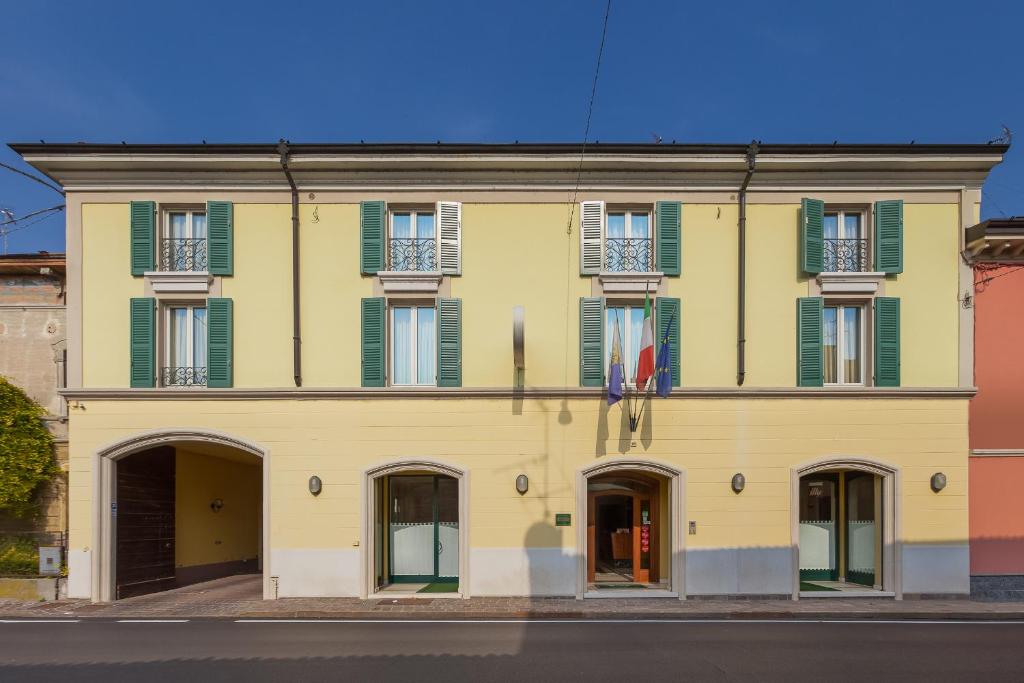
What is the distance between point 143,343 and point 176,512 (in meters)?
4.79

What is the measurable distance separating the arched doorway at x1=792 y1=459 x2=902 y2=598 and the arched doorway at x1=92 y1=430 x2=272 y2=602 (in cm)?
1241

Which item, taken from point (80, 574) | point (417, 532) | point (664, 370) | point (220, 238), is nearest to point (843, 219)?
point (664, 370)

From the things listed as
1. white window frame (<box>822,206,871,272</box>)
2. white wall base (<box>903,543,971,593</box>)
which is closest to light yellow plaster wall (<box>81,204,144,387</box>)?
white window frame (<box>822,206,871,272</box>)

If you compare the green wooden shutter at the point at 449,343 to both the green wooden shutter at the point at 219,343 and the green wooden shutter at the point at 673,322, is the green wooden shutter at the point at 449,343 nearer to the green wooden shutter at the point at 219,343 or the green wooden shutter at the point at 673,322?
the green wooden shutter at the point at 673,322

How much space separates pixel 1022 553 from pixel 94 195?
2259 cm

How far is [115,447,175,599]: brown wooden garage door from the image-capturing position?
44.2ft

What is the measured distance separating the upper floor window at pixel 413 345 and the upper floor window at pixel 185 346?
4.29m

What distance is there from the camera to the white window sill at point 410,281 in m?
13.3

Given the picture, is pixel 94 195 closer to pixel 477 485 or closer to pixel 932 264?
pixel 477 485

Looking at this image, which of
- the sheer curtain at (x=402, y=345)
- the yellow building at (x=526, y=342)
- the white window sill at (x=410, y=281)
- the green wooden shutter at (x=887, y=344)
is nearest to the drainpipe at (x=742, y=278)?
the yellow building at (x=526, y=342)

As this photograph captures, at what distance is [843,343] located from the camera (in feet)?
44.8

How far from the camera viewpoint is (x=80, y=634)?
10.5 metres

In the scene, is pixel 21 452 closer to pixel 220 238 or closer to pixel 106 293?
pixel 106 293

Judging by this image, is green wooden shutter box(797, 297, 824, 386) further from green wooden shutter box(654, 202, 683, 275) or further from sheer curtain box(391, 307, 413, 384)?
sheer curtain box(391, 307, 413, 384)
